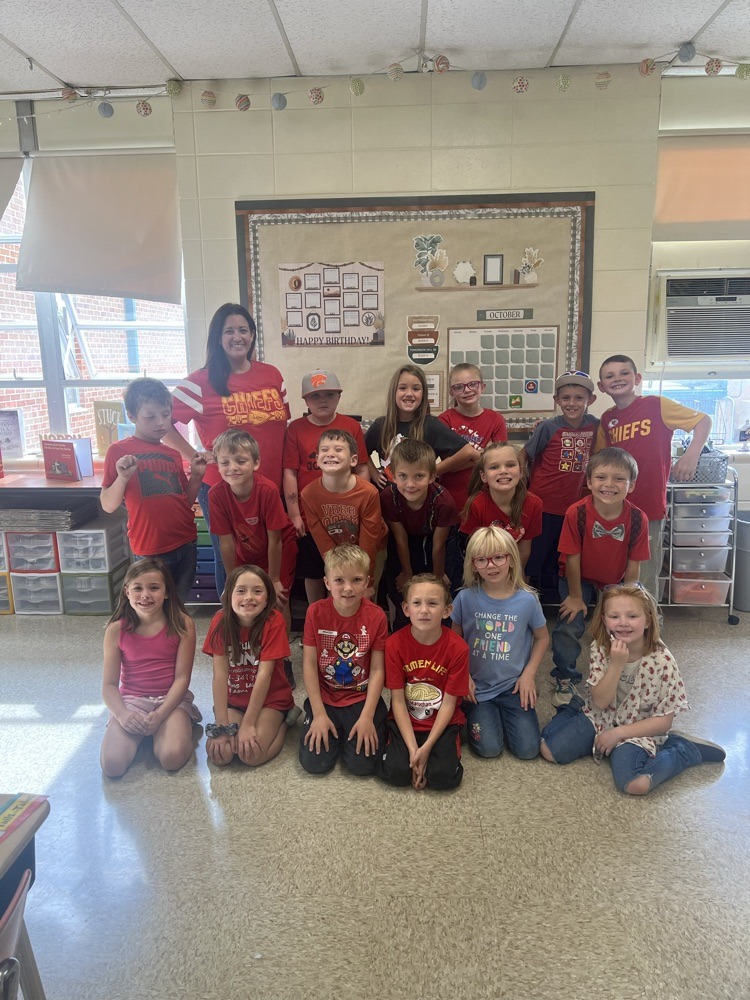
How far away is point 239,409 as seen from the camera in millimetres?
2775

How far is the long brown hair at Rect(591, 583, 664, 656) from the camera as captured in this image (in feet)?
6.82

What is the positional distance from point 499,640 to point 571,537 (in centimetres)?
55

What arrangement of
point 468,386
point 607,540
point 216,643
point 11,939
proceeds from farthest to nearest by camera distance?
1. point 468,386
2. point 607,540
3. point 216,643
4. point 11,939

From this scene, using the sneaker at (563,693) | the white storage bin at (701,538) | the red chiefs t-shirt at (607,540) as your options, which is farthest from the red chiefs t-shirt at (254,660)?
the white storage bin at (701,538)

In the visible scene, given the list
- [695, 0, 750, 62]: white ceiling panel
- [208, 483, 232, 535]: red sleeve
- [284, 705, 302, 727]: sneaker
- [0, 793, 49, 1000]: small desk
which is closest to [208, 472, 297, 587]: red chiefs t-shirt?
[208, 483, 232, 535]: red sleeve

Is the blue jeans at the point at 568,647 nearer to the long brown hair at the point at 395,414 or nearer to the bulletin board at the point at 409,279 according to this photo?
the long brown hair at the point at 395,414

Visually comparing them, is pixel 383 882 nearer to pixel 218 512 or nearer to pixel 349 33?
pixel 218 512

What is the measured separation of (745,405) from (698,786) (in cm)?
252

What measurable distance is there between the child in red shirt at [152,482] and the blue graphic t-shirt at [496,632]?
1.16 meters

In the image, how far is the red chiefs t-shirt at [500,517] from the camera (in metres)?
2.55

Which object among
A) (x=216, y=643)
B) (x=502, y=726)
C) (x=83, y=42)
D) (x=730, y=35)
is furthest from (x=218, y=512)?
(x=730, y=35)

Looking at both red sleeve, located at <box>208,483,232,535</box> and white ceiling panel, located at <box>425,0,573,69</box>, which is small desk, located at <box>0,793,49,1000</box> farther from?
white ceiling panel, located at <box>425,0,573,69</box>

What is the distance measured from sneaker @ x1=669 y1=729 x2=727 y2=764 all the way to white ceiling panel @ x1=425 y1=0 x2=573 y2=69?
9.02ft

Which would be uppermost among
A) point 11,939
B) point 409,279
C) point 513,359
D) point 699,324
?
point 409,279
